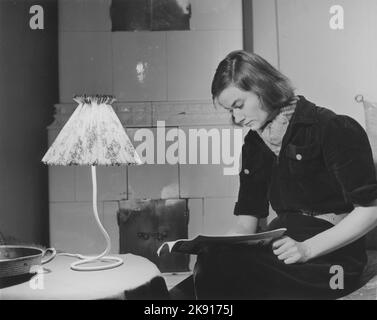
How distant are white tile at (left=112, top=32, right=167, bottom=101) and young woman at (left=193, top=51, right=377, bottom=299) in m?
0.23

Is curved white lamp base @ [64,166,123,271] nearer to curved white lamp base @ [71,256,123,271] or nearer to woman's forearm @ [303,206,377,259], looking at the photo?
curved white lamp base @ [71,256,123,271]

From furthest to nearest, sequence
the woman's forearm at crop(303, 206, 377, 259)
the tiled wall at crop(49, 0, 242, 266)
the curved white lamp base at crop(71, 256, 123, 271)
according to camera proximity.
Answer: the tiled wall at crop(49, 0, 242, 266) < the woman's forearm at crop(303, 206, 377, 259) < the curved white lamp base at crop(71, 256, 123, 271)

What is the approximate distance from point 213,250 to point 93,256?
1.40 feet

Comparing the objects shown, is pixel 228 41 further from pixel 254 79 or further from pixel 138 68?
pixel 138 68

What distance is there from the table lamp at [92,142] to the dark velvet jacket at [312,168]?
46cm

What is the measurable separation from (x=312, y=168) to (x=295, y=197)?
116mm

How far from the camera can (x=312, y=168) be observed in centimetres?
146

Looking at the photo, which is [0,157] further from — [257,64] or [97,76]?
[257,64]

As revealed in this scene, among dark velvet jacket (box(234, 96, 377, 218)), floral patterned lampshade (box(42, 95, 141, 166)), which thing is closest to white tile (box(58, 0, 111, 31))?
floral patterned lampshade (box(42, 95, 141, 166))

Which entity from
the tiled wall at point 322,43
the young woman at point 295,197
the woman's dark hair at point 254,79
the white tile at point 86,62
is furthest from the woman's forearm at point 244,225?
the white tile at point 86,62

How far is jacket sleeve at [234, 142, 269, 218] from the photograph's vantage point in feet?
5.00

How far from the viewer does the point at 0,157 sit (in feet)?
5.15

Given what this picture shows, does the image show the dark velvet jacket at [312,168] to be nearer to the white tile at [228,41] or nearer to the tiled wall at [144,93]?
the tiled wall at [144,93]

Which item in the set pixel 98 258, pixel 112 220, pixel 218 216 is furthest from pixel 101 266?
pixel 218 216
